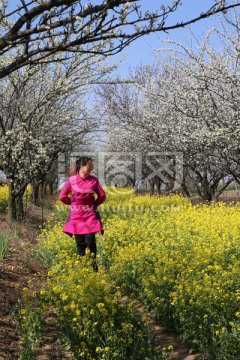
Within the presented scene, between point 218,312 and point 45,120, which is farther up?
point 45,120

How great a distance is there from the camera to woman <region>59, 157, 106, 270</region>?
21.9 feet

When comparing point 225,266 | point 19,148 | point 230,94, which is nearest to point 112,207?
point 19,148

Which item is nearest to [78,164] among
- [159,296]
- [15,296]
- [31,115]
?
[15,296]

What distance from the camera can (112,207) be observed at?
51.9ft

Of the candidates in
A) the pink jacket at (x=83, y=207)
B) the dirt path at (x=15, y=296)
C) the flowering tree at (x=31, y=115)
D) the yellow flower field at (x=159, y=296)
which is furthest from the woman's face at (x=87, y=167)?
the flowering tree at (x=31, y=115)

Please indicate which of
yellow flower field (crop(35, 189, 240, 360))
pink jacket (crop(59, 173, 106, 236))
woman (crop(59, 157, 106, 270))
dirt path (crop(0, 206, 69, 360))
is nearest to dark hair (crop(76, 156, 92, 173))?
woman (crop(59, 157, 106, 270))

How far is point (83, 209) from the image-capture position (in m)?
6.73

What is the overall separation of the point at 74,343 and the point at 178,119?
1198cm

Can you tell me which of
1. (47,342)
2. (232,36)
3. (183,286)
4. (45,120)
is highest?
(232,36)

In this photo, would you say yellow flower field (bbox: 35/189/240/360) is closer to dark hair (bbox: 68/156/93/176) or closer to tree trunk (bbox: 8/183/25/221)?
dark hair (bbox: 68/156/93/176)

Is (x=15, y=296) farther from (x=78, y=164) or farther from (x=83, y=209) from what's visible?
(x=78, y=164)

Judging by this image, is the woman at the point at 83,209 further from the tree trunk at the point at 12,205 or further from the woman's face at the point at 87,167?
the tree trunk at the point at 12,205

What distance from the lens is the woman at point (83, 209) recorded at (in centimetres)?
668

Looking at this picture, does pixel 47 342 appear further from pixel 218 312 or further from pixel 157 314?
pixel 218 312
